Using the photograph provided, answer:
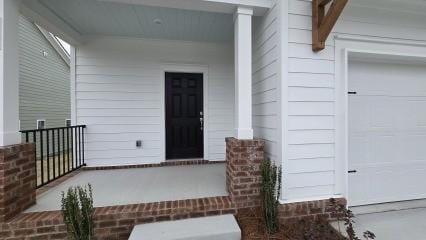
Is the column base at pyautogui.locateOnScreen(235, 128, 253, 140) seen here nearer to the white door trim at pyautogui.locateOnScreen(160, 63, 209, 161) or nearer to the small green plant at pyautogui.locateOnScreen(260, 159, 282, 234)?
the small green plant at pyautogui.locateOnScreen(260, 159, 282, 234)

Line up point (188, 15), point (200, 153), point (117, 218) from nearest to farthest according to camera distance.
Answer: point (117, 218) < point (188, 15) < point (200, 153)

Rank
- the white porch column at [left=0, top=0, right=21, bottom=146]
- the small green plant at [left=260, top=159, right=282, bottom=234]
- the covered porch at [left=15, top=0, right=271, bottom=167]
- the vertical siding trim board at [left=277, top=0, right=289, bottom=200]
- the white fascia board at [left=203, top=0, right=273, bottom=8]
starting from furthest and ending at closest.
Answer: the covered porch at [left=15, top=0, right=271, bottom=167] → the white fascia board at [left=203, top=0, right=273, bottom=8] → the vertical siding trim board at [left=277, top=0, right=289, bottom=200] → the small green plant at [left=260, top=159, right=282, bottom=234] → the white porch column at [left=0, top=0, right=21, bottom=146]

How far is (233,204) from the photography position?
2.42 m

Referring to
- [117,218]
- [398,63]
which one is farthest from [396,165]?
[117,218]

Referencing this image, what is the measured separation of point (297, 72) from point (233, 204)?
1.60 meters

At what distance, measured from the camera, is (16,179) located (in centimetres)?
213

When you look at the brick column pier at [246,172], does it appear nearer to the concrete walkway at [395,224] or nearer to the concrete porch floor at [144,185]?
the concrete porch floor at [144,185]

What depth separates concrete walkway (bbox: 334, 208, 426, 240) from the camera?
223cm

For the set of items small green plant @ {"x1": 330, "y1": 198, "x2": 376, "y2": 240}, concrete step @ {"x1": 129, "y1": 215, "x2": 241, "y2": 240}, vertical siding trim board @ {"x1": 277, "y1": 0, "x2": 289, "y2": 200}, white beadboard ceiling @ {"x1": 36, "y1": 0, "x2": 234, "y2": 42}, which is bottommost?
concrete step @ {"x1": 129, "y1": 215, "x2": 241, "y2": 240}

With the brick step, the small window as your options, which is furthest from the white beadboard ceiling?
the small window

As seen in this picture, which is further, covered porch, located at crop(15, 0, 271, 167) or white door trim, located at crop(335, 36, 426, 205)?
covered porch, located at crop(15, 0, 271, 167)

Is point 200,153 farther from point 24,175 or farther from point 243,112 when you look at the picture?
point 24,175

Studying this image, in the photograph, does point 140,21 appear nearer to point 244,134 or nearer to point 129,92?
point 129,92

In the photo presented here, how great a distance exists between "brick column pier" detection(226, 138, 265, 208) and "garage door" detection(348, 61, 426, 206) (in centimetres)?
129
